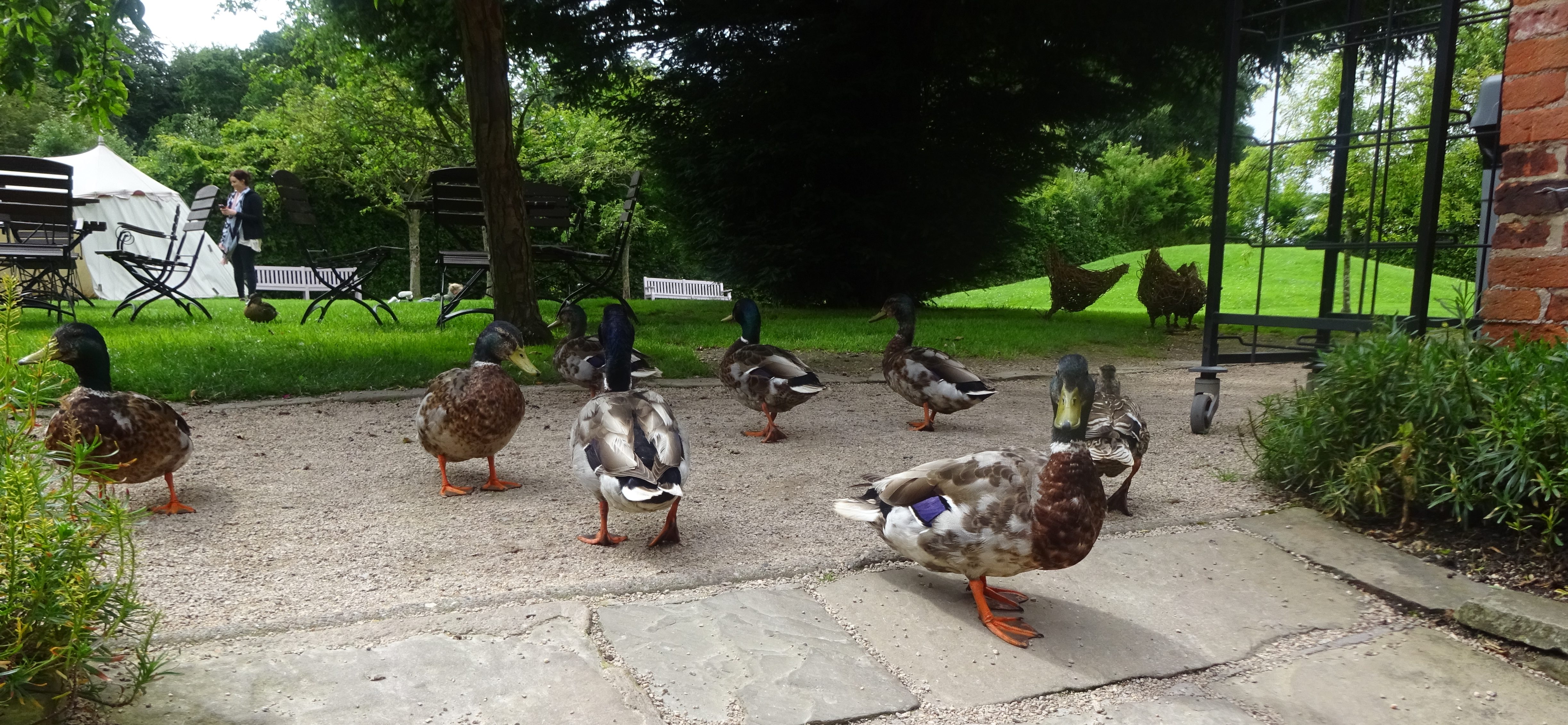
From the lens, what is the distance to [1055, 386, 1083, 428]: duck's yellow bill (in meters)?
2.53

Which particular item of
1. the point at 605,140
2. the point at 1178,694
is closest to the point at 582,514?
the point at 1178,694

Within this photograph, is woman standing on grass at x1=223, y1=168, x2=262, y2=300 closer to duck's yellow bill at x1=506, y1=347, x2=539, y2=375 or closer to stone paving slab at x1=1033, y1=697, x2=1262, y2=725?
duck's yellow bill at x1=506, y1=347, x2=539, y2=375

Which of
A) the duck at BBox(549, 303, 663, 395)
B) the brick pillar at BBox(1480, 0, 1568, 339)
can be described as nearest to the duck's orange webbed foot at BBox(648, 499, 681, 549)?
the duck at BBox(549, 303, 663, 395)

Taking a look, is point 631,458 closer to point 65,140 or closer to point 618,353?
point 618,353

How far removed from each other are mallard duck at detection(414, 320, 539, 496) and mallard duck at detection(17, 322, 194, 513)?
0.94 meters

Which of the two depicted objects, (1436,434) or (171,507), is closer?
(1436,434)

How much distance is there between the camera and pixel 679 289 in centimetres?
2756

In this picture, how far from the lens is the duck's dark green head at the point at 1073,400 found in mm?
2531

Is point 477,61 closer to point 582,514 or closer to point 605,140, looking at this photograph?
point 582,514

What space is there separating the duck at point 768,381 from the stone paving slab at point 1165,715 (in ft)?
9.81

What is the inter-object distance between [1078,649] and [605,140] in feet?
74.5

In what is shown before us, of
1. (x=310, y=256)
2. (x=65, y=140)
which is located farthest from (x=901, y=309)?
(x=65, y=140)

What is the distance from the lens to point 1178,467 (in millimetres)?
4500

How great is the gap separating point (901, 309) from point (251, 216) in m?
10.9
